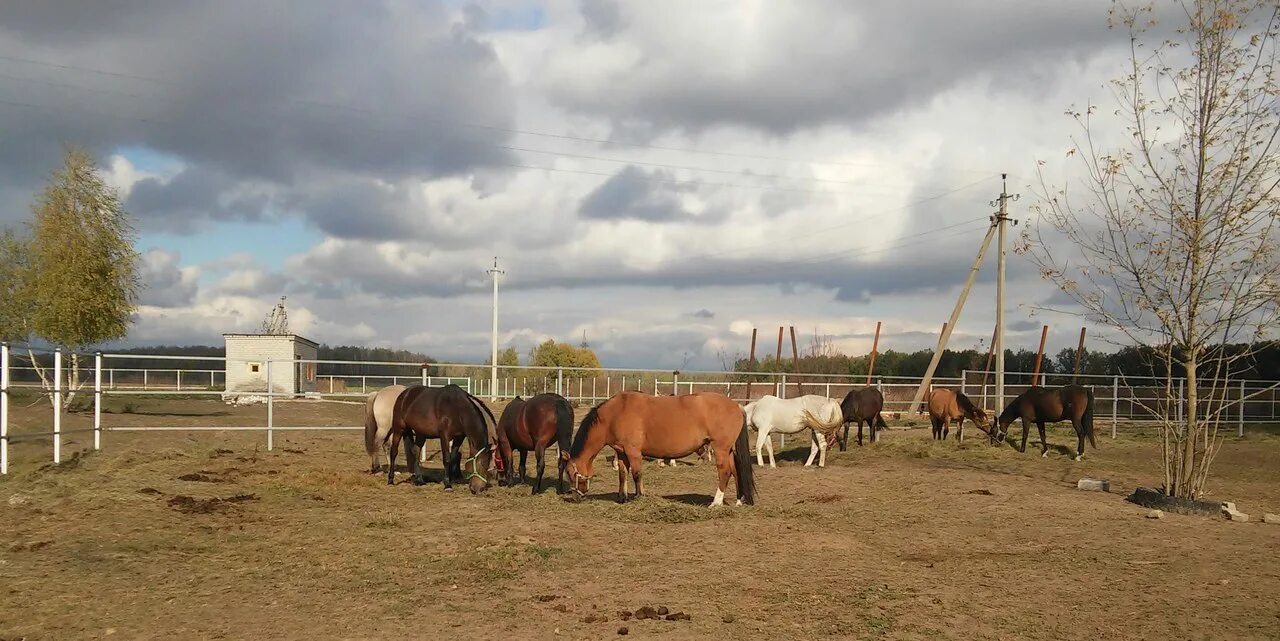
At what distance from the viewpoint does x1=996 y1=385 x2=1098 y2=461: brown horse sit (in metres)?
17.1

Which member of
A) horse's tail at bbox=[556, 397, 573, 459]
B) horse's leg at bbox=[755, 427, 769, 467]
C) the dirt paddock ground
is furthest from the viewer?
horse's leg at bbox=[755, 427, 769, 467]

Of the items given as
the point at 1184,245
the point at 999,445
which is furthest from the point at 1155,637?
the point at 999,445

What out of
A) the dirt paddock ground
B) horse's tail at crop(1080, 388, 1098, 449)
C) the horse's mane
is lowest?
the dirt paddock ground

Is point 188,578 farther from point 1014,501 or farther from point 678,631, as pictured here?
point 1014,501

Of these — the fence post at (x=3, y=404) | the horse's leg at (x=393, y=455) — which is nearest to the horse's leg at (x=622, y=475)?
the horse's leg at (x=393, y=455)

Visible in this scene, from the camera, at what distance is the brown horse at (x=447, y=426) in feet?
35.6

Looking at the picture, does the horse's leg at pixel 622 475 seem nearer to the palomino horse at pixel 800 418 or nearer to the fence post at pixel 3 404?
the palomino horse at pixel 800 418

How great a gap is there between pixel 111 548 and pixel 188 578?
1.27m

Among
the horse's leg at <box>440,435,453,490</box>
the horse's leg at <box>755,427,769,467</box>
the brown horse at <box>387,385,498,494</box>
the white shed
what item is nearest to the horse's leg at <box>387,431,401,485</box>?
the brown horse at <box>387,385,498,494</box>

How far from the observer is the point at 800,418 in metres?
15.4

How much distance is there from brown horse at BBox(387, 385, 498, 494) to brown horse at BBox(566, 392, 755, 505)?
141 centimetres

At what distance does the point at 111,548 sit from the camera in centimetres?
671

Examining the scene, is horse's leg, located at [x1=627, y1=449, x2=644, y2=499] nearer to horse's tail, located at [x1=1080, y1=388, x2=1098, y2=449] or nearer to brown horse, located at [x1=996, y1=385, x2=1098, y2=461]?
brown horse, located at [x1=996, y1=385, x2=1098, y2=461]

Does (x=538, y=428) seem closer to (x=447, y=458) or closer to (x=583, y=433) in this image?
(x=583, y=433)
